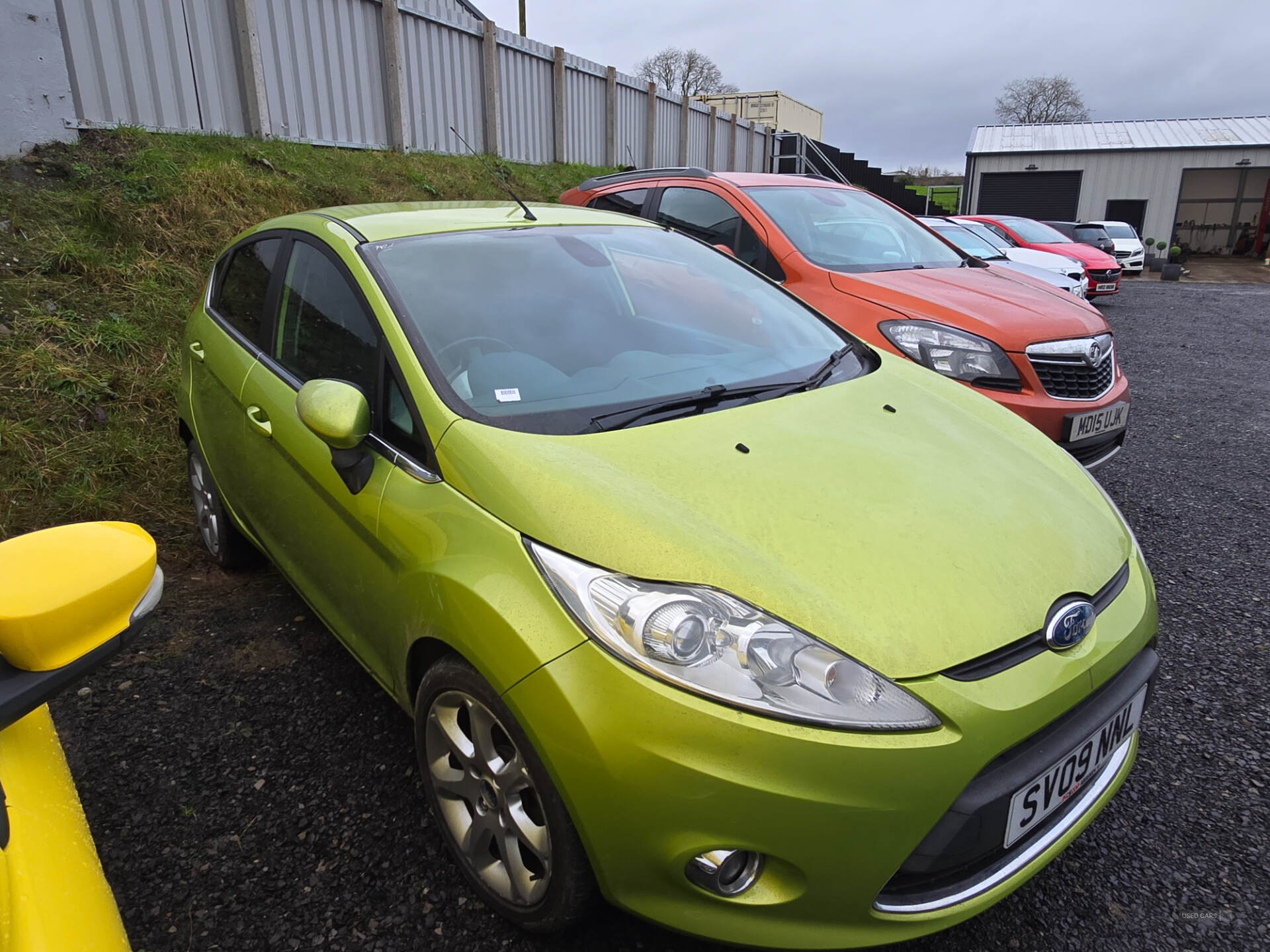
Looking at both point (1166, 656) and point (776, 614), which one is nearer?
point (776, 614)

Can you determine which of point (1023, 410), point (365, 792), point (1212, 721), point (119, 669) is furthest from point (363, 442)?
point (1023, 410)

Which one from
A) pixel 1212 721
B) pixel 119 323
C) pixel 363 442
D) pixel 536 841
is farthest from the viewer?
pixel 119 323

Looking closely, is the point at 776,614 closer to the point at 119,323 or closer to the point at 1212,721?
the point at 1212,721

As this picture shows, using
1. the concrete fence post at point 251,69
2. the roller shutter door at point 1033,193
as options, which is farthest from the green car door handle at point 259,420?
the roller shutter door at point 1033,193

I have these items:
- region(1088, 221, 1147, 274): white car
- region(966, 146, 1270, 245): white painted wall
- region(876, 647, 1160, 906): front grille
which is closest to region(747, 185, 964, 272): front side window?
region(876, 647, 1160, 906): front grille

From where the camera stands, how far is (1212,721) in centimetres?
244

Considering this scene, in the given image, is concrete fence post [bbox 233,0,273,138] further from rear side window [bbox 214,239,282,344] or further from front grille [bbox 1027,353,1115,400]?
front grille [bbox 1027,353,1115,400]

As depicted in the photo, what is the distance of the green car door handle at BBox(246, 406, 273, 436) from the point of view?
2508mm

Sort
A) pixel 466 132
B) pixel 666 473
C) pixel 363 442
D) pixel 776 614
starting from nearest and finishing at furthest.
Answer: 1. pixel 776 614
2. pixel 666 473
3. pixel 363 442
4. pixel 466 132

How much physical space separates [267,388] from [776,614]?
1905 mm

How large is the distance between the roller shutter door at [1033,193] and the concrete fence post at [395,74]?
25.2 m

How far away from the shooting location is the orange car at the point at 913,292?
3656mm

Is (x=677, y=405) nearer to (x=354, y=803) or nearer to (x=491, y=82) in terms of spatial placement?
(x=354, y=803)

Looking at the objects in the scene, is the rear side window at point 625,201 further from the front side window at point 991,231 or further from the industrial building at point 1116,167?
the industrial building at point 1116,167
